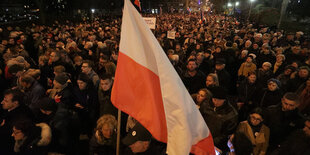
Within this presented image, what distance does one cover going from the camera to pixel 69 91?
3.79 metres

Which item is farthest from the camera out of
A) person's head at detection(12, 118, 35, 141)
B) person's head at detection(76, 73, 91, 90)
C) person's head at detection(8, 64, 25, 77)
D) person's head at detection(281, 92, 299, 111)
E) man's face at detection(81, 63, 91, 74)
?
man's face at detection(81, 63, 91, 74)

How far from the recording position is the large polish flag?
1777mm

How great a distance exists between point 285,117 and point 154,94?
9.15 ft

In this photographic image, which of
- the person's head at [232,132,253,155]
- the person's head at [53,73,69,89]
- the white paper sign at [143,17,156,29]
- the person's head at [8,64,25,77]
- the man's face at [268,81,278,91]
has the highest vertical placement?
the white paper sign at [143,17,156,29]

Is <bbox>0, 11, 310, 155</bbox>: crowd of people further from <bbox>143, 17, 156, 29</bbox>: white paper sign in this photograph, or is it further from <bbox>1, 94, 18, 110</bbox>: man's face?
<bbox>143, 17, 156, 29</bbox>: white paper sign

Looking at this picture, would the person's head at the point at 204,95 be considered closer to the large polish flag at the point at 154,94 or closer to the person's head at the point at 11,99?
the large polish flag at the point at 154,94

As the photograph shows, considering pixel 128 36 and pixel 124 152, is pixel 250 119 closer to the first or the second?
pixel 124 152

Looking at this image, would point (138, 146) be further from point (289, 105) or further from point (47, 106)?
point (289, 105)

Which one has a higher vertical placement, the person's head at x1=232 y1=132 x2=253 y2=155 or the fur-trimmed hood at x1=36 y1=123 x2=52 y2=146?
the fur-trimmed hood at x1=36 y1=123 x2=52 y2=146

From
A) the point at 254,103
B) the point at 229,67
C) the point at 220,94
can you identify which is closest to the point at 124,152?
the point at 220,94

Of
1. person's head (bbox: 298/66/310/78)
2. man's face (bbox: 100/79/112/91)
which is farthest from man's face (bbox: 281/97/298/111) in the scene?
man's face (bbox: 100/79/112/91)

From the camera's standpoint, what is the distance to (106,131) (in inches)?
104

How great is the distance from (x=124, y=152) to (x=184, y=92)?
3.95ft

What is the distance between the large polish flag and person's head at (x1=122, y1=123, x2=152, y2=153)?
38 cm
